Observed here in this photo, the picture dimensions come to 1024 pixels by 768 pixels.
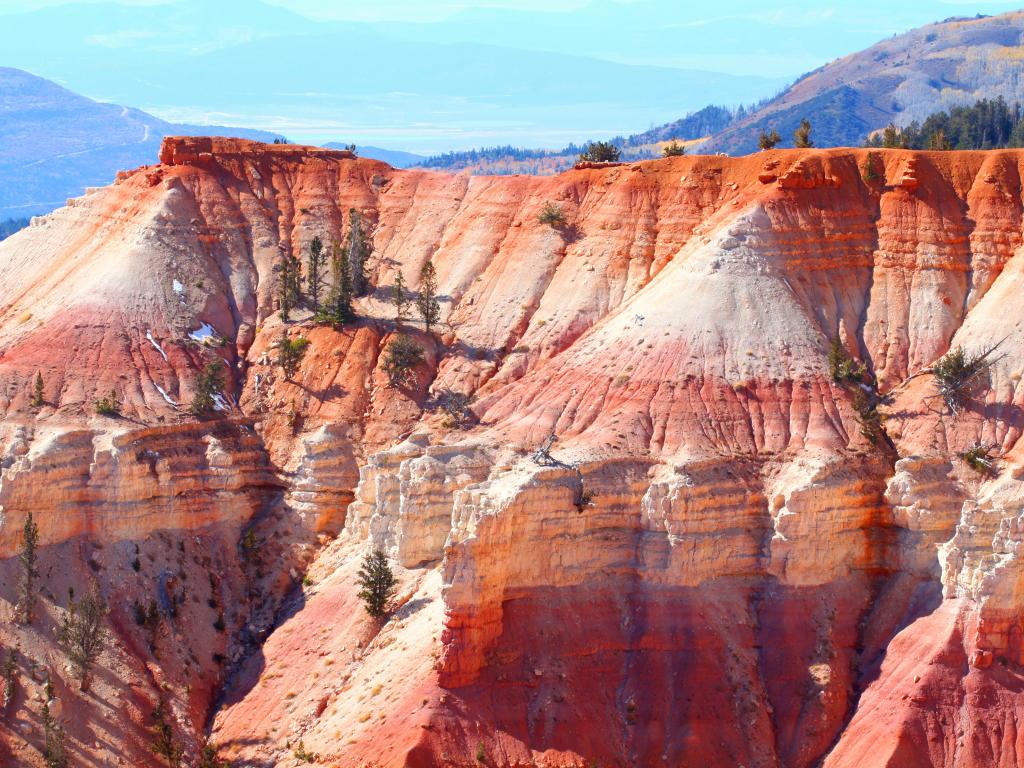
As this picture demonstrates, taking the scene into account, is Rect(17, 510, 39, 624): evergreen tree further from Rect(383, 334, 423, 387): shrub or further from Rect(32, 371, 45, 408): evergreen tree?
Rect(383, 334, 423, 387): shrub

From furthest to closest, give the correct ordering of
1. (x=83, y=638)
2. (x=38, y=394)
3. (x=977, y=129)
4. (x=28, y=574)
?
(x=977, y=129)
(x=38, y=394)
(x=28, y=574)
(x=83, y=638)

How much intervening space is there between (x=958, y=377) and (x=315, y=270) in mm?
34391

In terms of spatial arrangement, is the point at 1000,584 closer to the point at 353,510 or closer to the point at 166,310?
the point at 353,510

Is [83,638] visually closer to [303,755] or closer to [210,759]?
[210,759]

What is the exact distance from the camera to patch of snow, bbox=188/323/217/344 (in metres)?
87.6

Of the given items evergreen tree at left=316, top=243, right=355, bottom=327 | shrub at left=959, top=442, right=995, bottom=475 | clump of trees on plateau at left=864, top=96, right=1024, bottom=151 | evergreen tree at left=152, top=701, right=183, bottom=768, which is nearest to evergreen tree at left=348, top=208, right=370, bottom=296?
evergreen tree at left=316, top=243, right=355, bottom=327

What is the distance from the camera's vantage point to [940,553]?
219 ft

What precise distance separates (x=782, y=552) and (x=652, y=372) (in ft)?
36.1

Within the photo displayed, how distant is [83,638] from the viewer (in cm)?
6981

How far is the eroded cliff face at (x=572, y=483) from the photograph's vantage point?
66.0 m

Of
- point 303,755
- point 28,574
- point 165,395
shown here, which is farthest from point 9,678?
point 165,395

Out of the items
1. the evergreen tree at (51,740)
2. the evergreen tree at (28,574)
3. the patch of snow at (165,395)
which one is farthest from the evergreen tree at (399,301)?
the evergreen tree at (51,740)

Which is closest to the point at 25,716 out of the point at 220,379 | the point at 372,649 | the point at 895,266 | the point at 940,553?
the point at 372,649

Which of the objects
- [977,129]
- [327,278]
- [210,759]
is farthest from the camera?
[977,129]
